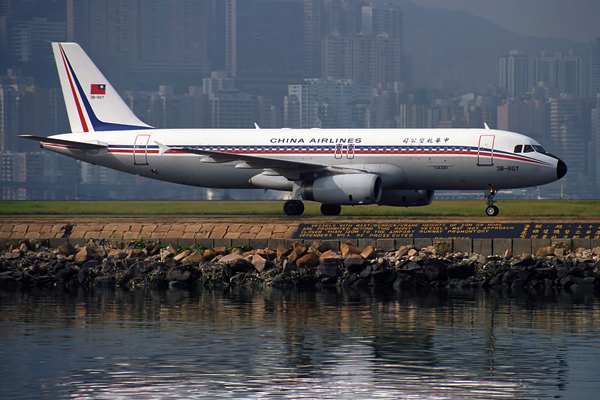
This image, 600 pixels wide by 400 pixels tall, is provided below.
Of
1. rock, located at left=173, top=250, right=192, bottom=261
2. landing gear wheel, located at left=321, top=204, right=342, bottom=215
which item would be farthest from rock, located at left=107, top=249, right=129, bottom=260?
landing gear wheel, located at left=321, top=204, right=342, bottom=215

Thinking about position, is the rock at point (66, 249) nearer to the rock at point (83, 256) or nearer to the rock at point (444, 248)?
the rock at point (83, 256)

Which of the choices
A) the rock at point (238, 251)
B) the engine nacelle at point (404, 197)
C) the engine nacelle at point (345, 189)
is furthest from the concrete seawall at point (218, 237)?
the engine nacelle at point (404, 197)

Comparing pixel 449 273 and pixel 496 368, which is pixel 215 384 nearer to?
pixel 496 368

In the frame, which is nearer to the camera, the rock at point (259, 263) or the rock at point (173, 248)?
the rock at point (259, 263)

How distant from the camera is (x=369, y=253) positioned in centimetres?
2897

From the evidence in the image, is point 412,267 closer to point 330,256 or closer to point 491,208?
point 330,256

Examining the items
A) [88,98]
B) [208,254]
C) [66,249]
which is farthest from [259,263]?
[88,98]

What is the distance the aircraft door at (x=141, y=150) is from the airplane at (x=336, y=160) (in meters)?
0.05

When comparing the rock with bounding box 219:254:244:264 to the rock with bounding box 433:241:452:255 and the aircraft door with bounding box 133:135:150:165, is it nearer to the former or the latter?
the rock with bounding box 433:241:452:255

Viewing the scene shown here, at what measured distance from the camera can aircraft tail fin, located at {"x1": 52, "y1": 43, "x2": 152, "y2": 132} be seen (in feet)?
152

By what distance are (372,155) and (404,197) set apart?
3.43m

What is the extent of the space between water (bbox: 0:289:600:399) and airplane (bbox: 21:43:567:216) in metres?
13.8

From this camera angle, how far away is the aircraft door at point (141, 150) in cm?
4381

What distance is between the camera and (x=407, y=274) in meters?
27.9
